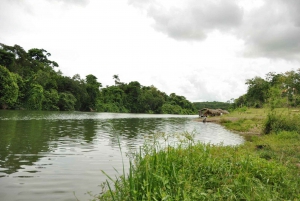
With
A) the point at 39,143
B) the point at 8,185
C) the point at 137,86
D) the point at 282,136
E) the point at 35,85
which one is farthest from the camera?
the point at 137,86

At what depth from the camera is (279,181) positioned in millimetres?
5715

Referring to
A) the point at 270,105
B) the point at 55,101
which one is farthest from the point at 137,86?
the point at 270,105

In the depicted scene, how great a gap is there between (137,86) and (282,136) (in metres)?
104

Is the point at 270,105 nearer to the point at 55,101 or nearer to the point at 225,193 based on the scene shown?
the point at 225,193

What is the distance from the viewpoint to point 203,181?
17.3ft

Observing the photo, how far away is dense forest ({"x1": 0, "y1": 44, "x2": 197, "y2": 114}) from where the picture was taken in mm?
55256

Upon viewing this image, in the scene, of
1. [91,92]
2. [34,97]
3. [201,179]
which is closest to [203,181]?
[201,179]

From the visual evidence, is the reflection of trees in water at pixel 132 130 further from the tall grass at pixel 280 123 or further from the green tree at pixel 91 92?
the green tree at pixel 91 92

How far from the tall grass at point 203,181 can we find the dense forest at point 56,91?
5566 cm

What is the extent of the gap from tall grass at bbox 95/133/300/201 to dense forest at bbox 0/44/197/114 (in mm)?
55662

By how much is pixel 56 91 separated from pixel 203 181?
70.9m

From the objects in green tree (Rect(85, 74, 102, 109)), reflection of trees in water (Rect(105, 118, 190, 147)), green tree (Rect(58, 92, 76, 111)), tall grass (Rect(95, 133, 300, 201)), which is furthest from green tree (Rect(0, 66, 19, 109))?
tall grass (Rect(95, 133, 300, 201))

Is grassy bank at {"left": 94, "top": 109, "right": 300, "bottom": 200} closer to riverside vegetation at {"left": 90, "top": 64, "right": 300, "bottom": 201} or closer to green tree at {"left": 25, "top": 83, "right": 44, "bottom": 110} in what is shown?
riverside vegetation at {"left": 90, "top": 64, "right": 300, "bottom": 201}

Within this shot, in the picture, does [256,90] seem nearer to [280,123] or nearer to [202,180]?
[280,123]
